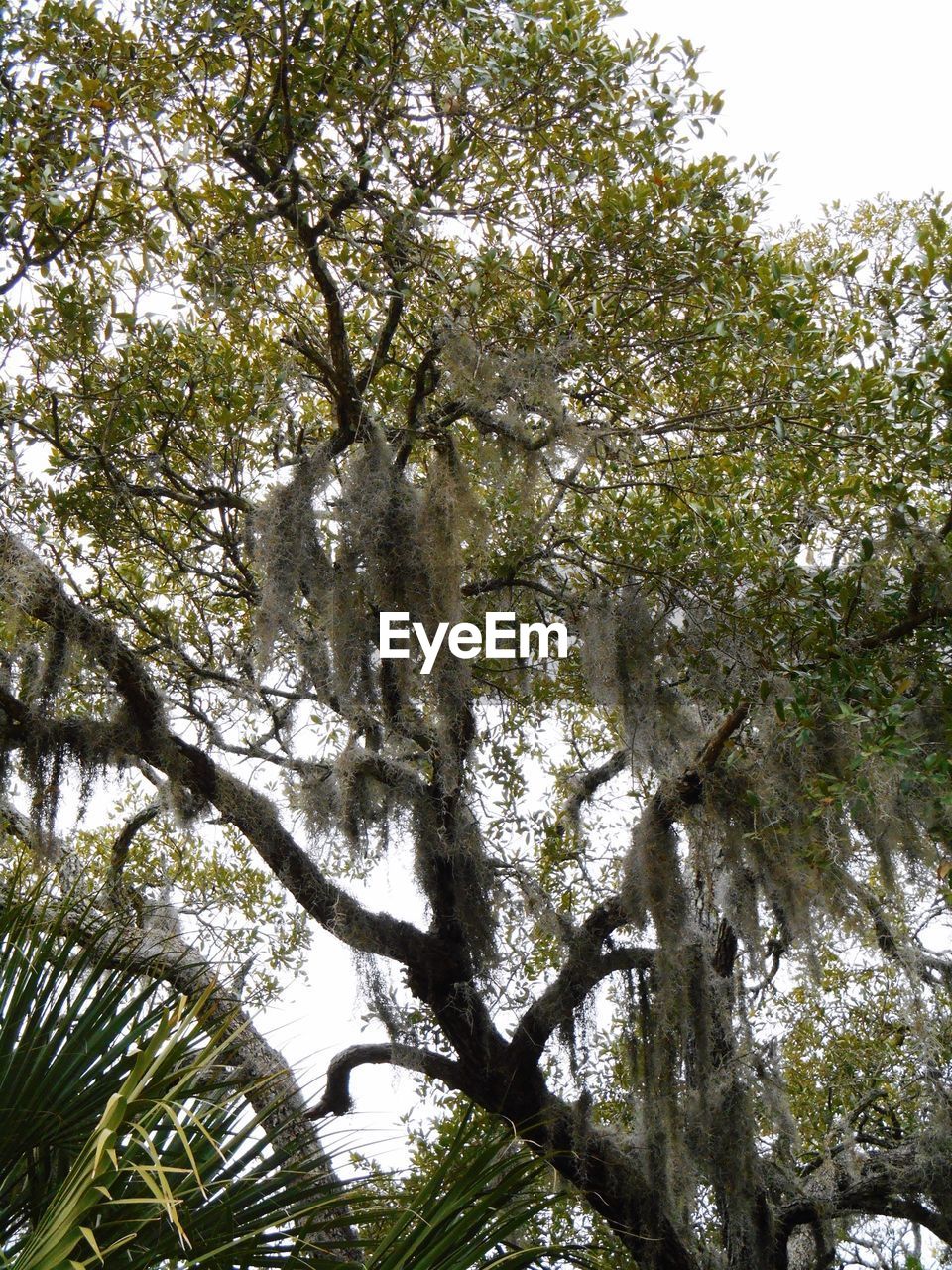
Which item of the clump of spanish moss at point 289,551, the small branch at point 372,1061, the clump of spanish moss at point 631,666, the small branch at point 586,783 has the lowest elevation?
the small branch at point 372,1061

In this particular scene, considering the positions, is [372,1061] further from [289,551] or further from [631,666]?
[289,551]

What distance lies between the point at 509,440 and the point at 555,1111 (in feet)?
9.31

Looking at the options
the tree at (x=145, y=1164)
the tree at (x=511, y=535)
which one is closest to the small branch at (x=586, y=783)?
the tree at (x=511, y=535)

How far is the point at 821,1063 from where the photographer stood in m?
7.26

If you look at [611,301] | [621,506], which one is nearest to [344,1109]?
[621,506]

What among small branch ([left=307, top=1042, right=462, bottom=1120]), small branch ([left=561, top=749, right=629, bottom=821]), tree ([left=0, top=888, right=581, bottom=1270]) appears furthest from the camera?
small branch ([left=561, top=749, right=629, bottom=821])

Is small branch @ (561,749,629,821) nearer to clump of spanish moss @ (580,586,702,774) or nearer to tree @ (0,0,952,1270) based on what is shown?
tree @ (0,0,952,1270)

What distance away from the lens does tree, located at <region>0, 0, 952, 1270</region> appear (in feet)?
14.0

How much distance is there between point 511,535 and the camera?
557 cm

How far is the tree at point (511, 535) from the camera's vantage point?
14.0 ft

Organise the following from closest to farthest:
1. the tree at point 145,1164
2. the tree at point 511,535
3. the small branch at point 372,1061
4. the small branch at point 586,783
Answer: the tree at point 145,1164 → the tree at point 511,535 → the small branch at point 372,1061 → the small branch at point 586,783

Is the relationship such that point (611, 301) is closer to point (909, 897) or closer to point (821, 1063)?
point (909, 897)

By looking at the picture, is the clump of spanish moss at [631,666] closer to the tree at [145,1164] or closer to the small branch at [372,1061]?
the small branch at [372,1061]

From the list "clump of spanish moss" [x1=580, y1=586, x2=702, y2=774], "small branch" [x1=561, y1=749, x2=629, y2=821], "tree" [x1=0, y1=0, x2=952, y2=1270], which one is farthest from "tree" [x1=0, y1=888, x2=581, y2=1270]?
"small branch" [x1=561, y1=749, x2=629, y2=821]
